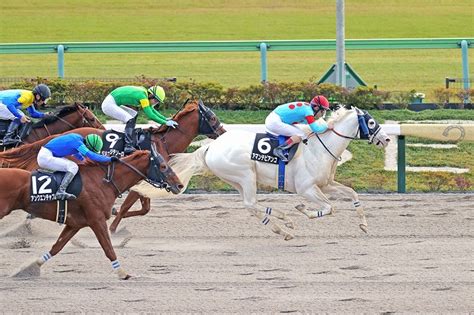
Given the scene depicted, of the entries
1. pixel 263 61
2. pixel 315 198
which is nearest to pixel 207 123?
pixel 315 198

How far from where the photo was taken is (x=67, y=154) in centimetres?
1081

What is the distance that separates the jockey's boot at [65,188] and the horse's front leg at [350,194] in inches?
127

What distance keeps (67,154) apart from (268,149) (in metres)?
2.62

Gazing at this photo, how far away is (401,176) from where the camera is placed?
50.1 feet

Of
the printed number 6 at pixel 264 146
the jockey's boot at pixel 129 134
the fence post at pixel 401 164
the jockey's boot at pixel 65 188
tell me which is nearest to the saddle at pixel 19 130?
the jockey's boot at pixel 129 134

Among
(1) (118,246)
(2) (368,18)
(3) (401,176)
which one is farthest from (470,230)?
(2) (368,18)

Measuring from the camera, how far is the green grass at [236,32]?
85.5 feet

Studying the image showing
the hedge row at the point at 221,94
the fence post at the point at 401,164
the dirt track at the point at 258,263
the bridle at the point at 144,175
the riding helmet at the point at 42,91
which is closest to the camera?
the dirt track at the point at 258,263

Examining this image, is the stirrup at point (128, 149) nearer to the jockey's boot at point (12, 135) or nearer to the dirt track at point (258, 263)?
the dirt track at point (258, 263)

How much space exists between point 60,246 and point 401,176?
567 cm

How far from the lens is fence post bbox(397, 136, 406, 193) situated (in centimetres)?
1521

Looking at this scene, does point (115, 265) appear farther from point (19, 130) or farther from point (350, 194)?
point (19, 130)

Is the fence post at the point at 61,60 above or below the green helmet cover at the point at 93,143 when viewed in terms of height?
above

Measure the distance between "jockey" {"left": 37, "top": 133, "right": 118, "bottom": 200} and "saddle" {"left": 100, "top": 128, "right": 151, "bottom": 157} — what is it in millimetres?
2259
